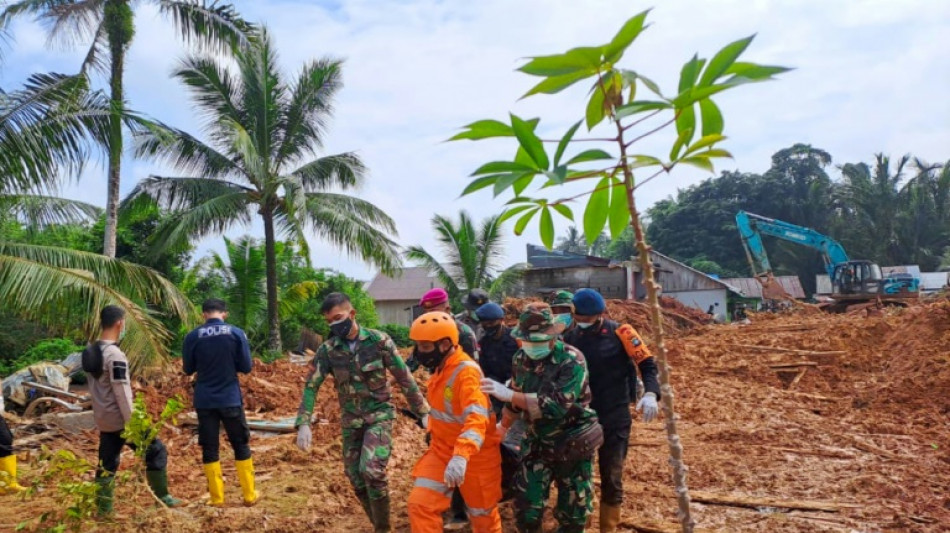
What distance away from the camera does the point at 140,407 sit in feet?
15.4

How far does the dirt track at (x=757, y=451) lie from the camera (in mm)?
5195

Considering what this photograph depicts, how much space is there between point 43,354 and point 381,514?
468 inches

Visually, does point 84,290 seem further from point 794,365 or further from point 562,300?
point 794,365

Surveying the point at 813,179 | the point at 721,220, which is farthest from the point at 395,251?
the point at 813,179

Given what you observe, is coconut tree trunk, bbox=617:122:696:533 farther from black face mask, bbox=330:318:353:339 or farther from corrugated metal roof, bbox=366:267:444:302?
corrugated metal roof, bbox=366:267:444:302

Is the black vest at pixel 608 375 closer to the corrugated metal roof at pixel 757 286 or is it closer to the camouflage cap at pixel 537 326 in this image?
the camouflage cap at pixel 537 326

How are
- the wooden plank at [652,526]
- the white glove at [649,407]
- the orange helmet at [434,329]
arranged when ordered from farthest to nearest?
the wooden plank at [652,526]
the white glove at [649,407]
the orange helmet at [434,329]

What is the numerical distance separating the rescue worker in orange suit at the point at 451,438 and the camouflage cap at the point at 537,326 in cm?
35

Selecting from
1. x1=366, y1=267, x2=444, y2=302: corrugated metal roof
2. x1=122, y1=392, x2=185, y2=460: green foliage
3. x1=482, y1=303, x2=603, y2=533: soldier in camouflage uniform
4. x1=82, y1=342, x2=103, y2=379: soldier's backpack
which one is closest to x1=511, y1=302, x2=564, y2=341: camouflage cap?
x1=482, y1=303, x2=603, y2=533: soldier in camouflage uniform

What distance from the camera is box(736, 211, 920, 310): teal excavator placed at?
2428 centimetres

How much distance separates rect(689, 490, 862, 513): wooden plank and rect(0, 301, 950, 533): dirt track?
0.32ft

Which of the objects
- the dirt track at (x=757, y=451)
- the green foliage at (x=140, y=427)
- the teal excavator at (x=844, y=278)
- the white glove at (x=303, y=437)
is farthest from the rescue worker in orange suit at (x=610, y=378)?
the teal excavator at (x=844, y=278)

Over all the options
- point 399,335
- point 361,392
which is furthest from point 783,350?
point 399,335

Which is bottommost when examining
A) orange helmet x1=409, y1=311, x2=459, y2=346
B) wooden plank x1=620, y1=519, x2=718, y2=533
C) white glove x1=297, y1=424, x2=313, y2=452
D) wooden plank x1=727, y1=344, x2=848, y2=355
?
wooden plank x1=620, y1=519, x2=718, y2=533
